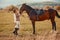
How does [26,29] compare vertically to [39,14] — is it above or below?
below

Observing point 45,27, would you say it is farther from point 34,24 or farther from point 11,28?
point 11,28

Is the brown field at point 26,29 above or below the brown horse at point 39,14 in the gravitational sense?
below

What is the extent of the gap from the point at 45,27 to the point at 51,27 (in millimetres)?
108

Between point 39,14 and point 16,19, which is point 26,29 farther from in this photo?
point 39,14

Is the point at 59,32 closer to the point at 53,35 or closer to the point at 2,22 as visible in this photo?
the point at 53,35

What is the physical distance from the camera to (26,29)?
5.61 m

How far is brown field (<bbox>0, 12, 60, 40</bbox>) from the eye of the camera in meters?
5.60

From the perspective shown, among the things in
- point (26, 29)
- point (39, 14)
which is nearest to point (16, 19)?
point (26, 29)

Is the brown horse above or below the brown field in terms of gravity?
above

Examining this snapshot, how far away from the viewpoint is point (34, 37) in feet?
18.6

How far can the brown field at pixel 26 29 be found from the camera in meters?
5.60

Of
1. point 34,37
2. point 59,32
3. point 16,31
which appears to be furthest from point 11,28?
point 59,32

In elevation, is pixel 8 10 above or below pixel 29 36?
above

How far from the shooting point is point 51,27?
18.4 ft
